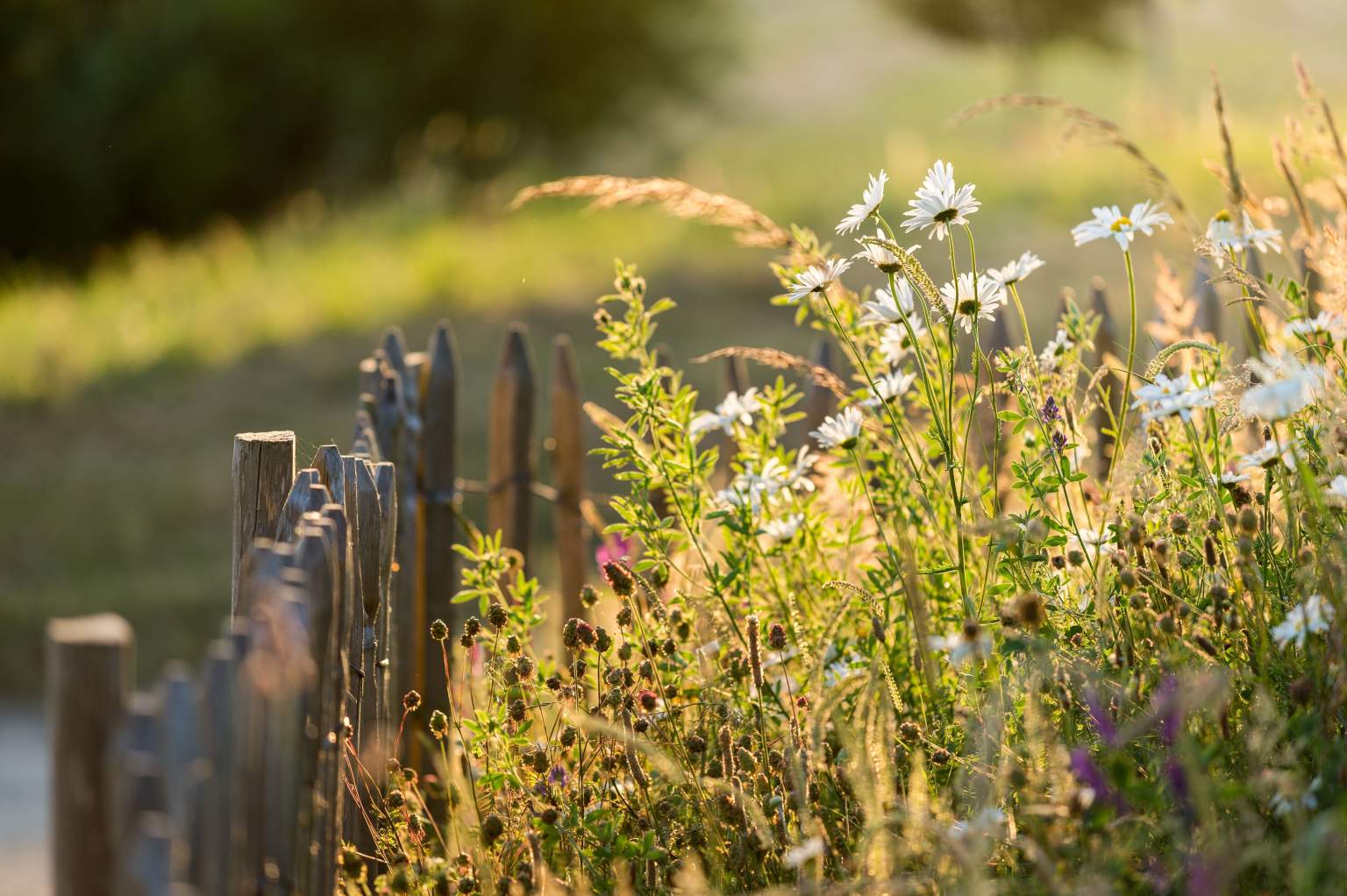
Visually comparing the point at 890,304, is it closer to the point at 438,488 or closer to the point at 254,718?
the point at 254,718

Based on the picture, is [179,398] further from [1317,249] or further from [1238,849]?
[1238,849]

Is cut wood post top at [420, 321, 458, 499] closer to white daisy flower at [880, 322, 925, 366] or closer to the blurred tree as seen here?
white daisy flower at [880, 322, 925, 366]

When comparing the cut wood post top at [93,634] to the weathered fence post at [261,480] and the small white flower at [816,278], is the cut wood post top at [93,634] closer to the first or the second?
the weathered fence post at [261,480]

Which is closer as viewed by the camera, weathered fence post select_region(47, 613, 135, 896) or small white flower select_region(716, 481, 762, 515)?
weathered fence post select_region(47, 613, 135, 896)

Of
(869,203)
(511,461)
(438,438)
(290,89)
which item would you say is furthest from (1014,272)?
(290,89)

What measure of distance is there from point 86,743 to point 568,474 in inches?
100

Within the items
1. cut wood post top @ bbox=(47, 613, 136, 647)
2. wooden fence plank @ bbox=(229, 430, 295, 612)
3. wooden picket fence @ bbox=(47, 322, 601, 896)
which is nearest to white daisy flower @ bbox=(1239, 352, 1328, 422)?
wooden picket fence @ bbox=(47, 322, 601, 896)

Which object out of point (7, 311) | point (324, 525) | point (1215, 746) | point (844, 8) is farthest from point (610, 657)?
point (844, 8)

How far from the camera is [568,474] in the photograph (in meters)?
3.68

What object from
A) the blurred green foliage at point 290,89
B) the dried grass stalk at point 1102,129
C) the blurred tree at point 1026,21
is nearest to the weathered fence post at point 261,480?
the dried grass stalk at point 1102,129

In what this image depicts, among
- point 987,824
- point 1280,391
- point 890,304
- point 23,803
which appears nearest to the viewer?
point 1280,391

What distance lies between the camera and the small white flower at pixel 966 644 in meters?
1.40

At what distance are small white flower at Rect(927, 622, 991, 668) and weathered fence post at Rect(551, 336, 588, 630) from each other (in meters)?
1.66

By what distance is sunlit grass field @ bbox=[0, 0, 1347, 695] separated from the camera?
6.31 metres
